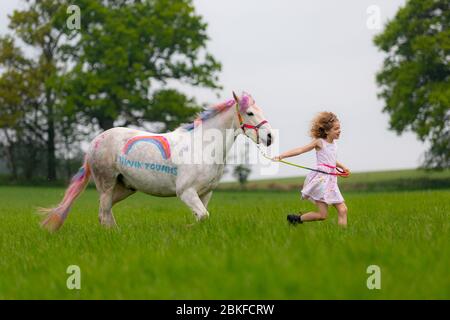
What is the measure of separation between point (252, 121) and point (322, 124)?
3.26ft

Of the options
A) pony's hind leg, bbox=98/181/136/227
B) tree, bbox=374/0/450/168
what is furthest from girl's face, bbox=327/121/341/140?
tree, bbox=374/0/450/168

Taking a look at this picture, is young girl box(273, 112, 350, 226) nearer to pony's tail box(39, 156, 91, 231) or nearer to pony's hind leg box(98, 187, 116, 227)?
pony's hind leg box(98, 187, 116, 227)

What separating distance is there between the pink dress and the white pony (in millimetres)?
809

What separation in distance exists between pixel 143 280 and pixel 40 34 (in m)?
37.1

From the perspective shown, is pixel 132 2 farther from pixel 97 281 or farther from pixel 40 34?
pixel 97 281

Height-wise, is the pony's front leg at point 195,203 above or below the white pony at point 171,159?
below

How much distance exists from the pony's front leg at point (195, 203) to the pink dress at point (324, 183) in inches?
57.6

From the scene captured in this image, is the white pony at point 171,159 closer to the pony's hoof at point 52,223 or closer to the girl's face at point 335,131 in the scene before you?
the pony's hoof at point 52,223

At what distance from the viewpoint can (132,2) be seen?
4038cm

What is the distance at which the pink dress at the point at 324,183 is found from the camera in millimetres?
8586

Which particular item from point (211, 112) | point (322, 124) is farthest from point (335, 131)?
point (211, 112)

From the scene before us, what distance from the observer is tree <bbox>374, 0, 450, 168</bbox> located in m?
34.9

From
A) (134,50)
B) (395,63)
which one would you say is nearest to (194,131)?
(134,50)

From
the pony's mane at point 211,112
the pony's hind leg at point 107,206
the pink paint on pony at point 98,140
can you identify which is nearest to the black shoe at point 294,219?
the pony's mane at point 211,112
